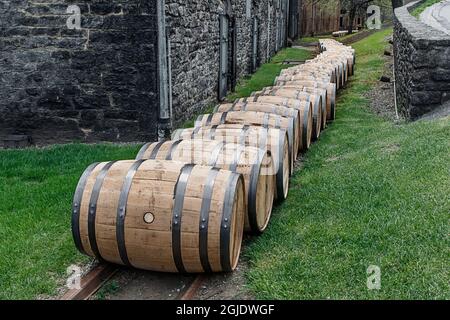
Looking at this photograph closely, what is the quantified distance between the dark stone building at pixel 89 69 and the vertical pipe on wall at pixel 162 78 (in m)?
0.02

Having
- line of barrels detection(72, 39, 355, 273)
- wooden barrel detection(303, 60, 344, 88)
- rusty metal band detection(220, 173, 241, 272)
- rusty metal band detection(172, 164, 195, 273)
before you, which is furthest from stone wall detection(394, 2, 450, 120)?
rusty metal band detection(172, 164, 195, 273)

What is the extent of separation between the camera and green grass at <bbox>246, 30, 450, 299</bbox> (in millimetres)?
4109

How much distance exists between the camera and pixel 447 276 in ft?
13.0

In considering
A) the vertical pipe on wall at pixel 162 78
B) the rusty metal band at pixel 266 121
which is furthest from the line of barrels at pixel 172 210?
the vertical pipe on wall at pixel 162 78

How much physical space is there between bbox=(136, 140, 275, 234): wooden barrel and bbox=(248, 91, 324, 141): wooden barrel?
2.58m

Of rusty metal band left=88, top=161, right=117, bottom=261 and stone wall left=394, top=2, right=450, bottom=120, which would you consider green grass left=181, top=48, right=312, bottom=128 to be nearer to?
stone wall left=394, top=2, right=450, bottom=120

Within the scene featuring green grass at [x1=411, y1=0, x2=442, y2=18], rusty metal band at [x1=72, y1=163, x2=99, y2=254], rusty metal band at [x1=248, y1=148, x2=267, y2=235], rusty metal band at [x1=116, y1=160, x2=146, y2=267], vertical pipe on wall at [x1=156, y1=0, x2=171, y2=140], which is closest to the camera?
rusty metal band at [x1=116, y1=160, x2=146, y2=267]

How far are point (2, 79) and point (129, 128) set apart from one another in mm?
2316

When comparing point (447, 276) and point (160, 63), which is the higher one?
point (160, 63)

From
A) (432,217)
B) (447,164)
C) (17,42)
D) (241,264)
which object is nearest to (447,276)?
(432,217)

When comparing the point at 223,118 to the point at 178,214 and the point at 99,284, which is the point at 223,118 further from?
the point at 99,284

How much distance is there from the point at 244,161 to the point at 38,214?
2.40 metres

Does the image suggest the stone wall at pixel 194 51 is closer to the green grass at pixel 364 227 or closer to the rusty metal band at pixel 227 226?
the green grass at pixel 364 227
